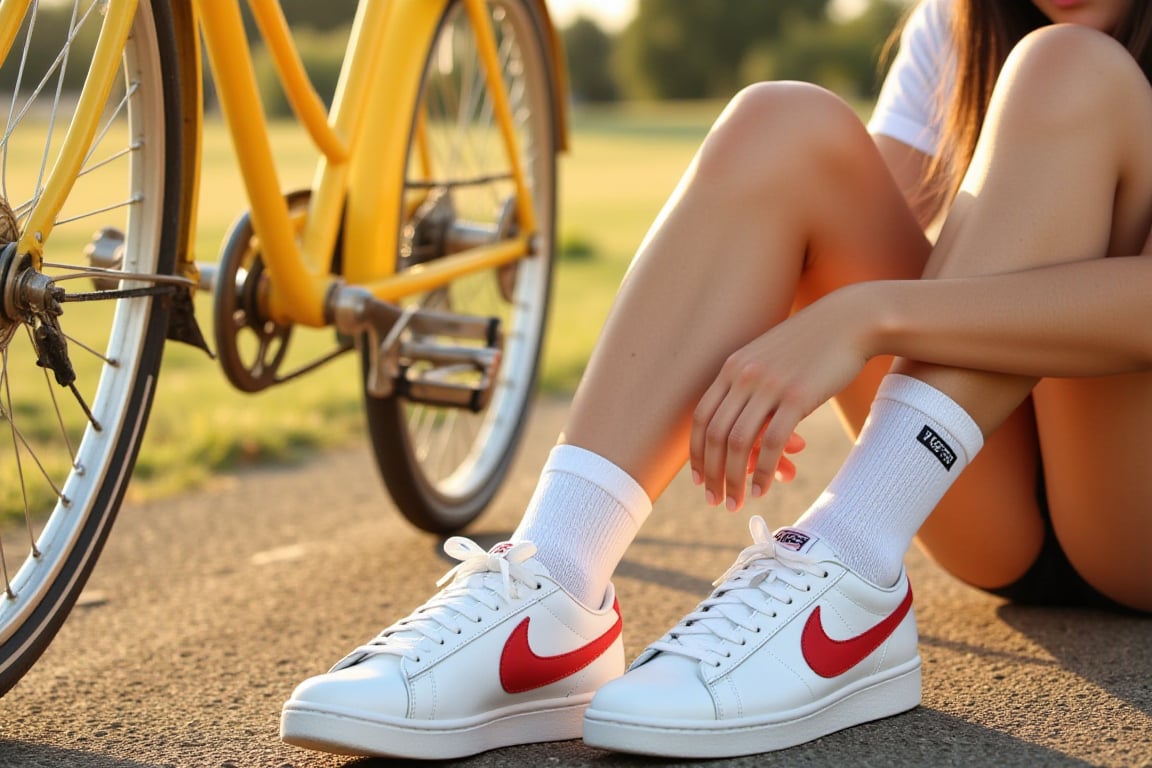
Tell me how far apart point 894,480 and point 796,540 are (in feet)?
0.32

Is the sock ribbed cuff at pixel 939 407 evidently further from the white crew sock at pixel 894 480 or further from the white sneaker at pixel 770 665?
the white sneaker at pixel 770 665

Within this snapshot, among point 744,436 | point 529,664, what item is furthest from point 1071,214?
point 529,664

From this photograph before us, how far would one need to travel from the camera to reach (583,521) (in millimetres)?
1166

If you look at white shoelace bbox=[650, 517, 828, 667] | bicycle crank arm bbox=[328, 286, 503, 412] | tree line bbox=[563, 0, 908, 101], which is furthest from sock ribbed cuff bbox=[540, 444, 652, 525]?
tree line bbox=[563, 0, 908, 101]

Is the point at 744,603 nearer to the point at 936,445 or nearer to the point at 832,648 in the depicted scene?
the point at 832,648

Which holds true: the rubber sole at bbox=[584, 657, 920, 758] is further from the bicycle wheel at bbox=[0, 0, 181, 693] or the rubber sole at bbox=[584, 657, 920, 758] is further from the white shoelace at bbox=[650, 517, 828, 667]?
the bicycle wheel at bbox=[0, 0, 181, 693]

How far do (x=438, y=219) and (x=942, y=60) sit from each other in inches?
31.3

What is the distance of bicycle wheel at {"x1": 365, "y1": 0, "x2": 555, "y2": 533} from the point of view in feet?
6.38

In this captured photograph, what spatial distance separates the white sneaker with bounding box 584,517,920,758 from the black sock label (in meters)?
0.11

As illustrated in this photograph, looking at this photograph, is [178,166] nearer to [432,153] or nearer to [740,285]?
[740,285]

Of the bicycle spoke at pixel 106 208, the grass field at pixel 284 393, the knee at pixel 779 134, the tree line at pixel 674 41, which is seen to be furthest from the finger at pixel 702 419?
the tree line at pixel 674 41

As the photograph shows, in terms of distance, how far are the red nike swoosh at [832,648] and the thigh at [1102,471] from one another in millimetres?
291

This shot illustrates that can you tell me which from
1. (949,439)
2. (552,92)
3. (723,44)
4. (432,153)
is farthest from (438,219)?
(723,44)

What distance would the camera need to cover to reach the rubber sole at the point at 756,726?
104cm
